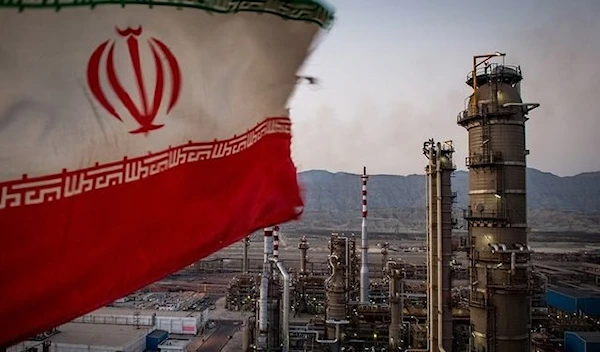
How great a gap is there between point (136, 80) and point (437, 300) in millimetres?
12174

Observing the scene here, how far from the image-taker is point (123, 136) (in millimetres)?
1793

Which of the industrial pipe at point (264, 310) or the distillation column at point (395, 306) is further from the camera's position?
the distillation column at point (395, 306)

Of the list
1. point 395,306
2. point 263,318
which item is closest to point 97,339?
point 263,318

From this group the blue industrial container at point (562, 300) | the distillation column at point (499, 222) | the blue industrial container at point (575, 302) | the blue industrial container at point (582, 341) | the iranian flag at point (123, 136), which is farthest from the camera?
the blue industrial container at point (562, 300)

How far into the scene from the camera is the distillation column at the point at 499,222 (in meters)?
11.6

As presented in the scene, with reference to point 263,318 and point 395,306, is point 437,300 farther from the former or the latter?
point 263,318

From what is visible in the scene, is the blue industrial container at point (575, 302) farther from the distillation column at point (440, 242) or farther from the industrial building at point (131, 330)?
the industrial building at point (131, 330)

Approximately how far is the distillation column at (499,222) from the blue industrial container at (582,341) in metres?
9.12

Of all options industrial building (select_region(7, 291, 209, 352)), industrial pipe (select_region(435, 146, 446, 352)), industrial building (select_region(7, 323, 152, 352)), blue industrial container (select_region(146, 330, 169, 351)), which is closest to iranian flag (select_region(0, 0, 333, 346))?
industrial pipe (select_region(435, 146, 446, 352))

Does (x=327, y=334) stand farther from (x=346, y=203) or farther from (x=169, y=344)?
(x=346, y=203)

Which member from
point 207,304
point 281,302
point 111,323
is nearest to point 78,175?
point 281,302

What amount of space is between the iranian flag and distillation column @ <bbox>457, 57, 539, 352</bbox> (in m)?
10.3

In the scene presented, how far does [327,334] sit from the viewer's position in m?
17.2

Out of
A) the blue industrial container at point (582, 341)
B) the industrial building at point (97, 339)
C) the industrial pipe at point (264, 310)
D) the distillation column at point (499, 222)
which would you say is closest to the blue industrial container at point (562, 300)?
the blue industrial container at point (582, 341)
